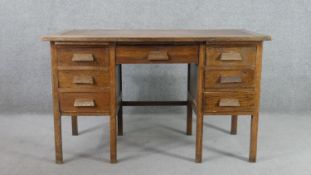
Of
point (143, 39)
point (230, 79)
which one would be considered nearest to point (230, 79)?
point (230, 79)

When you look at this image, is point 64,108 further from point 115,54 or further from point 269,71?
point 269,71

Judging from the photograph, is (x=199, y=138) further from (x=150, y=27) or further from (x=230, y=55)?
(x=150, y=27)

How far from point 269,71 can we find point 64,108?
2.10 metres

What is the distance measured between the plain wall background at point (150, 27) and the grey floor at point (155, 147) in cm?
23

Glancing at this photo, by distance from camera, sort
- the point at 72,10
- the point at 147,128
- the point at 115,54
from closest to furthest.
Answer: the point at 115,54
the point at 147,128
the point at 72,10

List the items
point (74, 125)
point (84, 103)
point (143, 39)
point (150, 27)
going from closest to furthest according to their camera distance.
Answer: point (143, 39) < point (84, 103) < point (74, 125) < point (150, 27)

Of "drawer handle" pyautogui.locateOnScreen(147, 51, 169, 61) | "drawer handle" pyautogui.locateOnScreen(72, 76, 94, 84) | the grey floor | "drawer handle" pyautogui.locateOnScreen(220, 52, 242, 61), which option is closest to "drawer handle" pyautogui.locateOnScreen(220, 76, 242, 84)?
"drawer handle" pyautogui.locateOnScreen(220, 52, 242, 61)

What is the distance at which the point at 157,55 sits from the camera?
2510mm

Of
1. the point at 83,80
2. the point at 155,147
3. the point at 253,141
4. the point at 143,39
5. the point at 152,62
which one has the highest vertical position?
the point at 143,39

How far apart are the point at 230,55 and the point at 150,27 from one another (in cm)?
133

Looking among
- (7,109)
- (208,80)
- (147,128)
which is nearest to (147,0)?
(147,128)

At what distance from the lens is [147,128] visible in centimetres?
341

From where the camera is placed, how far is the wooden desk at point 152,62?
8.10 ft

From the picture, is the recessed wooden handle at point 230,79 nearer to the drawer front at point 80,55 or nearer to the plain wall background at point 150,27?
the drawer front at point 80,55
